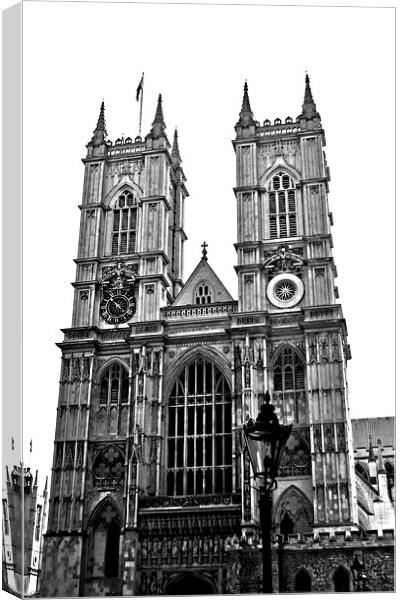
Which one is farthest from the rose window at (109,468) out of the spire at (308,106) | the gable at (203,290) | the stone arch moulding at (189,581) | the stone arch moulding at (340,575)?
the spire at (308,106)

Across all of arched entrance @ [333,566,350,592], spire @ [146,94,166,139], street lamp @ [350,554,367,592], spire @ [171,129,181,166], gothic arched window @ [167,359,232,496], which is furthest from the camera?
spire @ [171,129,181,166]

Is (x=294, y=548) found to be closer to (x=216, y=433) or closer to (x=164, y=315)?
(x=216, y=433)

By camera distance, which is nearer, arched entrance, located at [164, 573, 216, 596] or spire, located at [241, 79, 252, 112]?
arched entrance, located at [164, 573, 216, 596]

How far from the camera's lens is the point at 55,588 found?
30438 millimetres

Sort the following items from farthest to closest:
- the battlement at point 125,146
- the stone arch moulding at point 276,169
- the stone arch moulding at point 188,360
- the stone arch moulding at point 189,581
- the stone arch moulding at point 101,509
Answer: the battlement at point 125,146
the stone arch moulding at point 276,169
the stone arch moulding at point 188,360
the stone arch moulding at point 101,509
the stone arch moulding at point 189,581

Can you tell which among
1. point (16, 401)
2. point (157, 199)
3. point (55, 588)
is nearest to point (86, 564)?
point (55, 588)

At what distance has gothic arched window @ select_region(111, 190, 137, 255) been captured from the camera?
127 feet

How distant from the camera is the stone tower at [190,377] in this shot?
3052 centimetres

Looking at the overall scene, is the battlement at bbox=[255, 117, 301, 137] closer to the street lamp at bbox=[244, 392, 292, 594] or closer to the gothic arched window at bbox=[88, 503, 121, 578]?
the gothic arched window at bbox=[88, 503, 121, 578]

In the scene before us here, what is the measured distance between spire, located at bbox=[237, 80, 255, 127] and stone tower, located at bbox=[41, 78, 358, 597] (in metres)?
0.09

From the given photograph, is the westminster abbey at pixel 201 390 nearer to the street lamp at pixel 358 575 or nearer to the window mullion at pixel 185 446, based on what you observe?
the window mullion at pixel 185 446

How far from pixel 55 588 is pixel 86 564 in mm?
1750

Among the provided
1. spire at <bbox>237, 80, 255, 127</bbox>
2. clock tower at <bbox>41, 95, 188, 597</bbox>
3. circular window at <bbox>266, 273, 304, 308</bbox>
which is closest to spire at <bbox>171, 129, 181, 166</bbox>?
clock tower at <bbox>41, 95, 188, 597</bbox>

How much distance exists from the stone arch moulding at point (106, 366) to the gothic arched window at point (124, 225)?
5851mm
